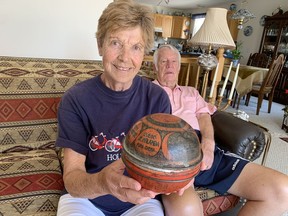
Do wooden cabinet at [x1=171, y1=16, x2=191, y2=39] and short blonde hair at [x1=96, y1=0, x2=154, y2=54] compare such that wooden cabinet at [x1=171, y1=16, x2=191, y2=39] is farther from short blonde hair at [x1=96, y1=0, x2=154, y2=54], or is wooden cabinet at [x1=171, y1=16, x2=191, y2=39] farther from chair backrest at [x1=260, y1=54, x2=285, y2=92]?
short blonde hair at [x1=96, y1=0, x2=154, y2=54]

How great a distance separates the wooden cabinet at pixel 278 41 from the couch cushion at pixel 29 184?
5.64m

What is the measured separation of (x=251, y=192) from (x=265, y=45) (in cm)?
599

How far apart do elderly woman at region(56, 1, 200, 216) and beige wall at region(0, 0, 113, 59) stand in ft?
3.84

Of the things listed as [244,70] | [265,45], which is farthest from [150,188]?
[265,45]

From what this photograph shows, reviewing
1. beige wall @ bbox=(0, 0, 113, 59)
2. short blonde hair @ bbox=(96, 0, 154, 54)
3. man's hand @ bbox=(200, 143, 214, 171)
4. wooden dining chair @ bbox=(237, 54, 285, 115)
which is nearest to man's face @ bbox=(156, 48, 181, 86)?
man's hand @ bbox=(200, 143, 214, 171)

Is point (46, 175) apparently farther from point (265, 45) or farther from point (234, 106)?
point (265, 45)

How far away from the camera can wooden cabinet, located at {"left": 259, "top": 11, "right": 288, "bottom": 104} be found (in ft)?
18.4

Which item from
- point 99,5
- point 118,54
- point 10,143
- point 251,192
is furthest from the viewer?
point 99,5

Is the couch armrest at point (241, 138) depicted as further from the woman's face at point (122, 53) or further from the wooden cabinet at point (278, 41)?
the wooden cabinet at point (278, 41)

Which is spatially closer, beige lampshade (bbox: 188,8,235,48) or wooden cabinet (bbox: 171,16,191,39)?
beige lampshade (bbox: 188,8,235,48)

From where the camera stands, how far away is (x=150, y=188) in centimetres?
57

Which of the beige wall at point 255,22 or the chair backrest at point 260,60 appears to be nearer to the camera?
the chair backrest at point 260,60

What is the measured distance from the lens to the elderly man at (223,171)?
1130mm

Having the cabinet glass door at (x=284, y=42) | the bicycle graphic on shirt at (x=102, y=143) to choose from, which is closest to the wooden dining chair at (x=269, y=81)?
the cabinet glass door at (x=284, y=42)
